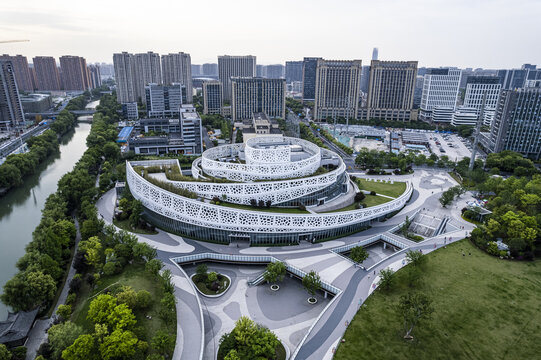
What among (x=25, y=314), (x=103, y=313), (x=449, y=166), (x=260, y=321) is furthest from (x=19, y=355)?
(x=449, y=166)

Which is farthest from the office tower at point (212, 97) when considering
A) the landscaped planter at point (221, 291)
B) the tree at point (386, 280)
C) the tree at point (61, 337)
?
the tree at point (61, 337)

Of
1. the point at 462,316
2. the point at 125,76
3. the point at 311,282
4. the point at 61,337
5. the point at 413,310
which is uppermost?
the point at 125,76

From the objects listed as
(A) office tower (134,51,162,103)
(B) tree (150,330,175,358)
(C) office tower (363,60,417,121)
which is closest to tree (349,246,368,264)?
(B) tree (150,330,175,358)

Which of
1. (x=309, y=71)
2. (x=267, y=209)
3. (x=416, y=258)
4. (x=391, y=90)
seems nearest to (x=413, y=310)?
(x=416, y=258)

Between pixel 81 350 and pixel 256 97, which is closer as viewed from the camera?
pixel 81 350

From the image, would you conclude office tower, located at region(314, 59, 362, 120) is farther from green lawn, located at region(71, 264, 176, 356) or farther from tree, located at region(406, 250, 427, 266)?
green lawn, located at region(71, 264, 176, 356)

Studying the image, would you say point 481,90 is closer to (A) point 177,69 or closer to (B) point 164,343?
(A) point 177,69

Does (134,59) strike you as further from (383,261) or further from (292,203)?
(383,261)
